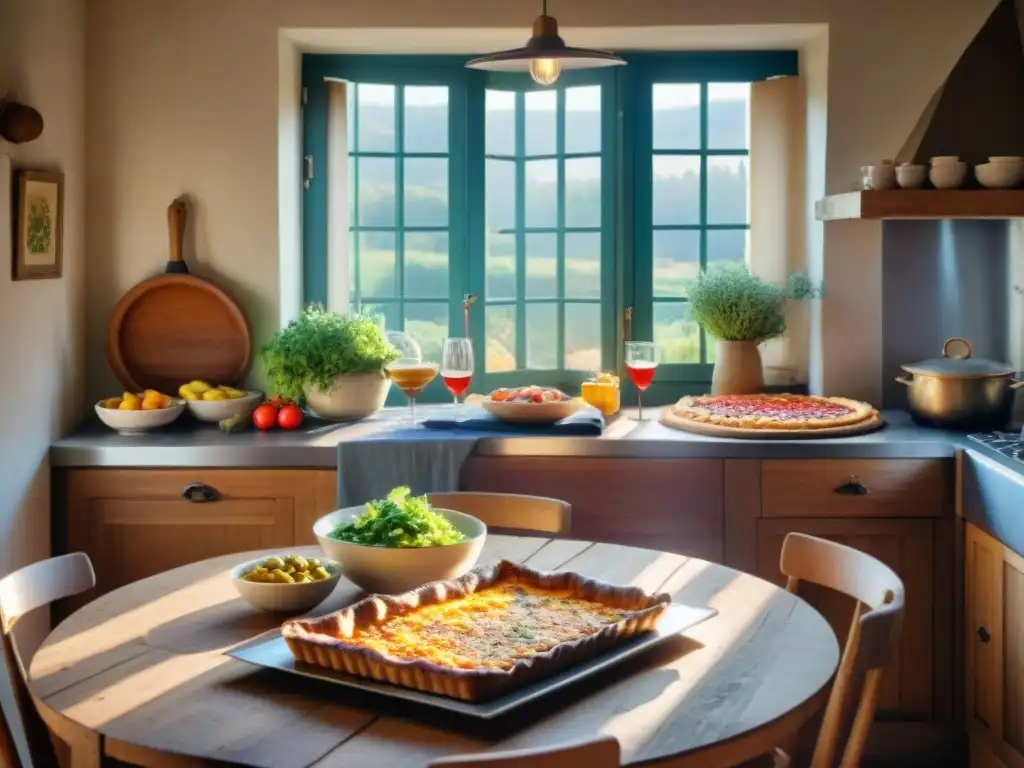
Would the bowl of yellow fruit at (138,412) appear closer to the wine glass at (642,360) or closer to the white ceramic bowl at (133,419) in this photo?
the white ceramic bowl at (133,419)

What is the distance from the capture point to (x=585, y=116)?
14.3ft

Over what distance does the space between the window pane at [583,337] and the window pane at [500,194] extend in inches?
14.1

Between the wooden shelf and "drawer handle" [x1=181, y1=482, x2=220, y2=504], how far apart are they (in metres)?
1.95

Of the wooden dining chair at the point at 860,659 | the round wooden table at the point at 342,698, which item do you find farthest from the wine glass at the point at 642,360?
the round wooden table at the point at 342,698

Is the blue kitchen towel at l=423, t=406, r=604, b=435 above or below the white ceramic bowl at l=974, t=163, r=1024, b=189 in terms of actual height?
below

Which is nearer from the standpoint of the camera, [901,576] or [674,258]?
[901,576]

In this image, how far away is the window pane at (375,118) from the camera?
432cm

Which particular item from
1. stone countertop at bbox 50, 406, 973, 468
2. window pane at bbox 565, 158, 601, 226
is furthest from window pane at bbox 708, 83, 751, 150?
stone countertop at bbox 50, 406, 973, 468

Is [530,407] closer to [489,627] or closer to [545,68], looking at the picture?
[545,68]

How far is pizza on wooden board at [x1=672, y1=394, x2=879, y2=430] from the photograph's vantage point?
3.62 metres

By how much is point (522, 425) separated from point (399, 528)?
4.83 ft

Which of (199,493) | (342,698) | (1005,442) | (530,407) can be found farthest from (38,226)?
(1005,442)

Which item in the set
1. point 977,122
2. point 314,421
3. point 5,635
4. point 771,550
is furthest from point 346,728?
point 977,122

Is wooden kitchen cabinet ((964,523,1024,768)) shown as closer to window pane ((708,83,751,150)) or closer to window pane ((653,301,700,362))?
window pane ((653,301,700,362))
